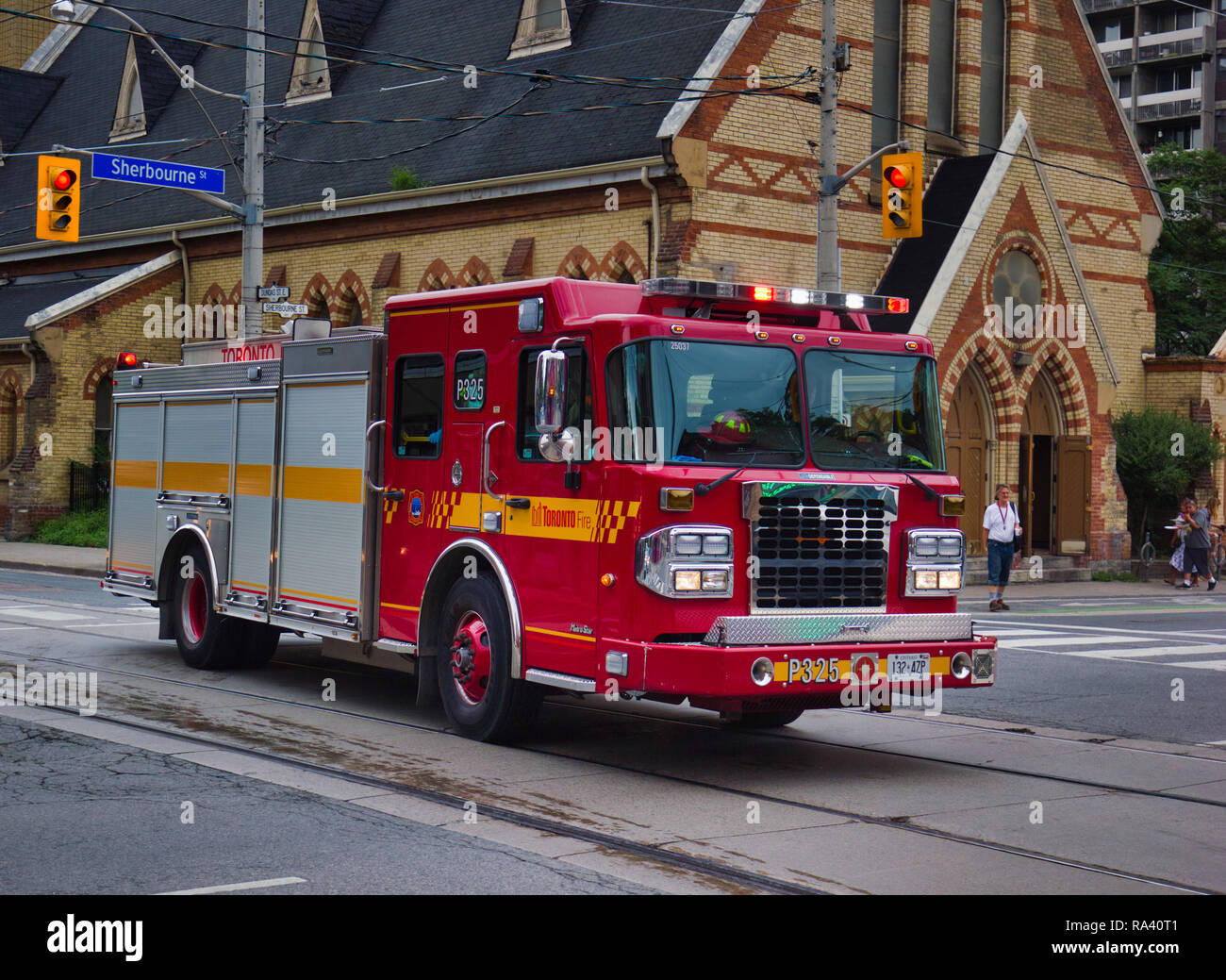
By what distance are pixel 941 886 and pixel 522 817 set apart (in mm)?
2161

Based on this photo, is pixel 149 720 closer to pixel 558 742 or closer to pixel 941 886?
pixel 558 742

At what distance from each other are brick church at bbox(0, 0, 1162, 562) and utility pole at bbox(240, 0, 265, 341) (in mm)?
740

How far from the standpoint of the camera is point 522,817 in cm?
764

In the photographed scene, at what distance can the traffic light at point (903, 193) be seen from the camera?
2012 centimetres

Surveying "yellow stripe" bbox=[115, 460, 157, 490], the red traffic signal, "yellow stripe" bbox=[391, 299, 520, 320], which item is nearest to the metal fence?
"yellow stripe" bbox=[115, 460, 157, 490]

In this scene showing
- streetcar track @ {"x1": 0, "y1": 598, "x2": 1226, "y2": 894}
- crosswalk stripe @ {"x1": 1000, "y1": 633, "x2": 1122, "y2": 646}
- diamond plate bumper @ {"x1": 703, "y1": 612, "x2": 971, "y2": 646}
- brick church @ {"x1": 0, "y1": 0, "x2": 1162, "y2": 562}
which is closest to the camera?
streetcar track @ {"x1": 0, "y1": 598, "x2": 1226, "y2": 894}

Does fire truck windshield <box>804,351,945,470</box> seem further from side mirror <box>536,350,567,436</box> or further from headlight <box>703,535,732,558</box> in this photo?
side mirror <box>536,350,567,436</box>

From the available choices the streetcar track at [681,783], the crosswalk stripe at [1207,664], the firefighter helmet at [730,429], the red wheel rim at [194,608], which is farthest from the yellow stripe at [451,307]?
the crosswalk stripe at [1207,664]

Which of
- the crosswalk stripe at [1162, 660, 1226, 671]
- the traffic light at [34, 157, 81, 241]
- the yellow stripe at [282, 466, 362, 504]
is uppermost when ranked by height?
the traffic light at [34, 157, 81, 241]

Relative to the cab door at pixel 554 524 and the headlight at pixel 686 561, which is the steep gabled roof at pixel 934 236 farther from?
the headlight at pixel 686 561

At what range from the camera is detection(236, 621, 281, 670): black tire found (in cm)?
1323

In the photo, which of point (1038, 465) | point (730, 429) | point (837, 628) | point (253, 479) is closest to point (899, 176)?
point (253, 479)

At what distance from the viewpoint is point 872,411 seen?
9.58m

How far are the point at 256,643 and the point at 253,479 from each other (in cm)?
171
